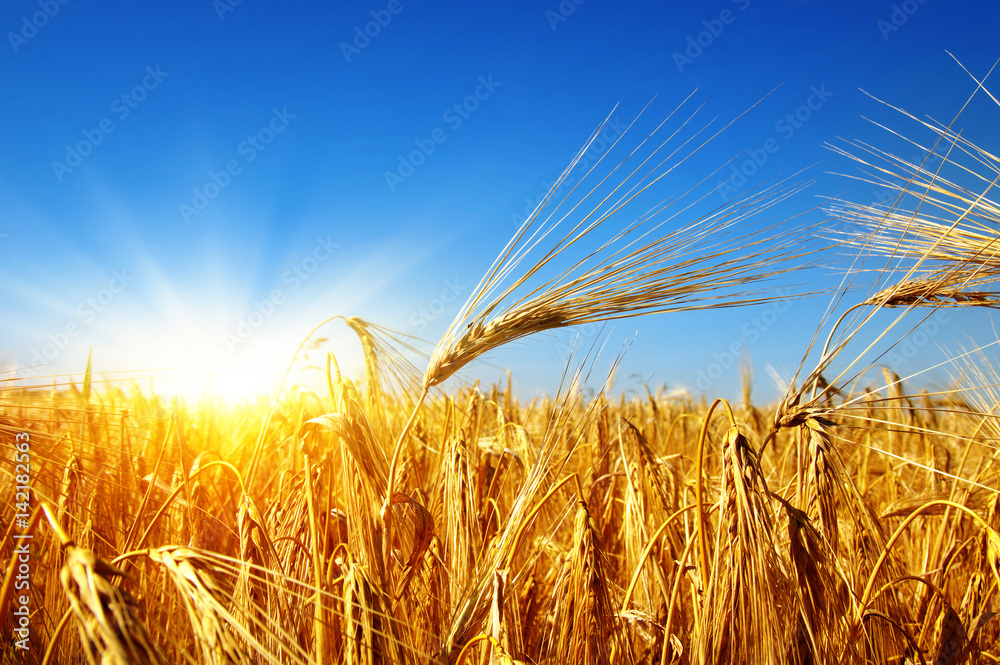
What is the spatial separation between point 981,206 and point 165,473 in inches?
119

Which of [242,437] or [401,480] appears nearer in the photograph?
[401,480]

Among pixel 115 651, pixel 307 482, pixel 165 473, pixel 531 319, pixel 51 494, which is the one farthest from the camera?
pixel 165 473

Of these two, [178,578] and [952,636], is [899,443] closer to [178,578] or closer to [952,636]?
[952,636]

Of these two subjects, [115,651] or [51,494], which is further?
[51,494]

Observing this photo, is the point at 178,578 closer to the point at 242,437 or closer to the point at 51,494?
the point at 51,494

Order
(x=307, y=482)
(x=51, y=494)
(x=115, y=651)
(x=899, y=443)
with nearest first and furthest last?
(x=115, y=651) → (x=307, y=482) → (x=51, y=494) → (x=899, y=443)

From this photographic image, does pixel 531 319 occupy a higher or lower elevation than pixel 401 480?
higher

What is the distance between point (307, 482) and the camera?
1.14 m

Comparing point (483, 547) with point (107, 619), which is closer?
point (107, 619)

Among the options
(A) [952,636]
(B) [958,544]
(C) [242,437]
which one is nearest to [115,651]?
(A) [952,636]

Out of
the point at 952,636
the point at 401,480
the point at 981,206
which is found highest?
the point at 981,206

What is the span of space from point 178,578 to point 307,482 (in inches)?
16.7

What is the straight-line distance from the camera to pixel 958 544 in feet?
6.14

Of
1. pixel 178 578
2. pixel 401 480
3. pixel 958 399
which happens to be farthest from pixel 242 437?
pixel 958 399
